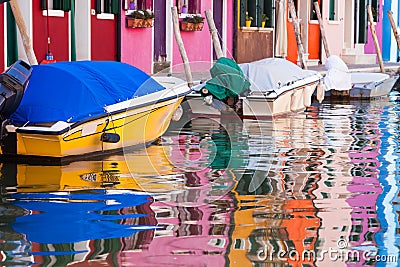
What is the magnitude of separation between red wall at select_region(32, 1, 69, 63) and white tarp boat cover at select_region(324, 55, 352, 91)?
703 cm

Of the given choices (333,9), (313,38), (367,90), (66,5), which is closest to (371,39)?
(333,9)

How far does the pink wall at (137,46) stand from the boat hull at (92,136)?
642 centimetres

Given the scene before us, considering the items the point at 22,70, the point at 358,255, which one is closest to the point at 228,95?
the point at 22,70

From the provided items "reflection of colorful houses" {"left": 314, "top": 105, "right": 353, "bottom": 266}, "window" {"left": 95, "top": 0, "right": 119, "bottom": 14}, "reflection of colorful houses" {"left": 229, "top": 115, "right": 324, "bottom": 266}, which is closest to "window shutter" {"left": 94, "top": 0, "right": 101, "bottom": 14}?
"window" {"left": 95, "top": 0, "right": 119, "bottom": 14}

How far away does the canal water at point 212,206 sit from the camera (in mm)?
6777

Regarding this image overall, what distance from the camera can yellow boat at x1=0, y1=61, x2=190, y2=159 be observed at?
1088 centimetres

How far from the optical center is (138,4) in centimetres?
1997

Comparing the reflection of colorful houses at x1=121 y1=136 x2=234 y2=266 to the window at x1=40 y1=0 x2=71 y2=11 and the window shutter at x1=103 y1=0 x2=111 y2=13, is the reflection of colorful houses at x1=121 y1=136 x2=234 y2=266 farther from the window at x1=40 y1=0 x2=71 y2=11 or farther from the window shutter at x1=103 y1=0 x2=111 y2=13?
the window shutter at x1=103 y1=0 x2=111 y2=13

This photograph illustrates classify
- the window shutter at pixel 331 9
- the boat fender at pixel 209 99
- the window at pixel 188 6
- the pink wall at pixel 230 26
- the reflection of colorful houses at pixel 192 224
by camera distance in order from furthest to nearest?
the window shutter at pixel 331 9, the pink wall at pixel 230 26, the window at pixel 188 6, the boat fender at pixel 209 99, the reflection of colorful houses at pixel 192 224

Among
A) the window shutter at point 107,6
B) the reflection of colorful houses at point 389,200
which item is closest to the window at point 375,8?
the window shutter at point 107,6

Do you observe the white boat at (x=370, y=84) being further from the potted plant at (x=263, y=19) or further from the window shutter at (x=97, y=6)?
the window shutter at (x=97, y=6)

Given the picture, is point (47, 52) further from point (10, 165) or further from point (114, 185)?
point (114, 185)

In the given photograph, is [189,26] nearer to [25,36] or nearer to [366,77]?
[366,77]

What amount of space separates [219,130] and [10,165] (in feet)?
15.7
